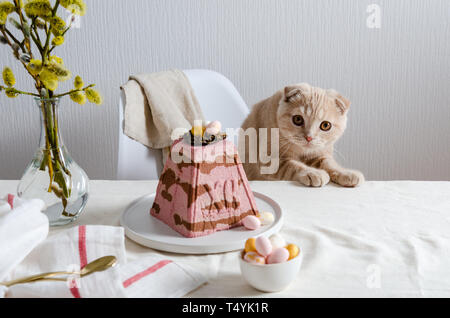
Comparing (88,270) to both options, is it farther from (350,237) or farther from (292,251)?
(350,237)

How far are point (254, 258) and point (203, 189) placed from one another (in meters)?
0.20

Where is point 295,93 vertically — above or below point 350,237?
above

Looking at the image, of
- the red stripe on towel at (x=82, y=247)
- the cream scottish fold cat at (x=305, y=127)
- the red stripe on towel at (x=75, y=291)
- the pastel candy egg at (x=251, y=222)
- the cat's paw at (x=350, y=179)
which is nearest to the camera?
the red stripe on towel at (x=75, y=291)

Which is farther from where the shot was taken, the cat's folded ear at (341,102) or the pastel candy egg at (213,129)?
the cat's folded ear at (341,102)

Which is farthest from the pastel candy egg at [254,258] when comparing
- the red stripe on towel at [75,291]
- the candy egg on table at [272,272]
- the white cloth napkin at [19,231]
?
the white cloth napkin at [19,231]

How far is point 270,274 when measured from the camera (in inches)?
24.2

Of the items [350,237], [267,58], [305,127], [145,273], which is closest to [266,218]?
[350,237]

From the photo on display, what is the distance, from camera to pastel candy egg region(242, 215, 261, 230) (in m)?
0.80

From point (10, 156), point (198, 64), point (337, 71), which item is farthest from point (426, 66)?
point (10, 156)

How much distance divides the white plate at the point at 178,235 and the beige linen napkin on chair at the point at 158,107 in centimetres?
57

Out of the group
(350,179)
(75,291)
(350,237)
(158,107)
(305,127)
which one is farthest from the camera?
(158,107)

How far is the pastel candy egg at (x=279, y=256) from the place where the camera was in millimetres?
622

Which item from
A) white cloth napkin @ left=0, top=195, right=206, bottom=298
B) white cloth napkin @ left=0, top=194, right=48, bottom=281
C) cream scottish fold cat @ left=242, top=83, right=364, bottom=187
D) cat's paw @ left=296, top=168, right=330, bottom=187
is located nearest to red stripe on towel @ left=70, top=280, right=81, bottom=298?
white cloth napkin @ left=0, top=195, right=206, bottom=298

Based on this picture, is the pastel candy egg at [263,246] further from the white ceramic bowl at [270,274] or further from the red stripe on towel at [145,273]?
the red stripe on towel at [145,273]
